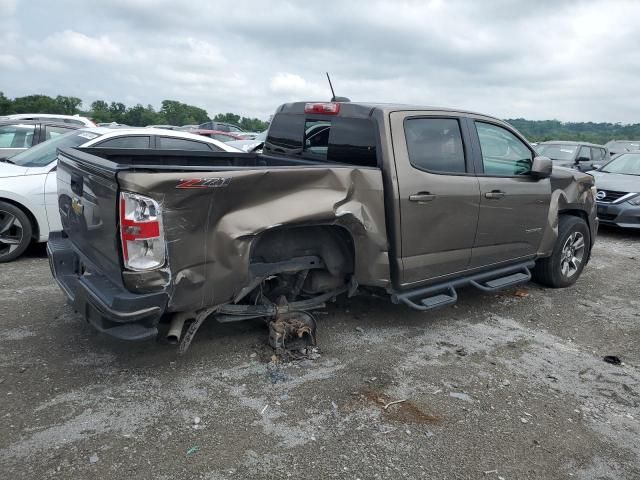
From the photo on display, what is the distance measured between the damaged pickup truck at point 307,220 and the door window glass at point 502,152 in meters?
0.02

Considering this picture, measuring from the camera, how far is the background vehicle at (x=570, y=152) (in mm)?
13148

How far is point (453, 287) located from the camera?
15.4ft

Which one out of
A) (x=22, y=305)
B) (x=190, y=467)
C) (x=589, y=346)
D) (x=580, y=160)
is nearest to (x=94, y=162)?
(x=190, y=467)

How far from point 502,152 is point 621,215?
17.3 feet

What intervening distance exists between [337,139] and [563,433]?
2747 millimetres

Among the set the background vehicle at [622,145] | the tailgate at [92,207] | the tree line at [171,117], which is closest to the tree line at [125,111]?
the tree line at [171,117]

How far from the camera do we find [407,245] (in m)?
4.19

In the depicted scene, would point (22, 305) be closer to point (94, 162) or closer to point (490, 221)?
point (94, 162)

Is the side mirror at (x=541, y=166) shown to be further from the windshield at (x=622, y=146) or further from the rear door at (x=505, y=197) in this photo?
the windshield at (x=622, y=146)

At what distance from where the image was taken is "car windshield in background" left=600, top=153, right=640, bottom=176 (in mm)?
10328

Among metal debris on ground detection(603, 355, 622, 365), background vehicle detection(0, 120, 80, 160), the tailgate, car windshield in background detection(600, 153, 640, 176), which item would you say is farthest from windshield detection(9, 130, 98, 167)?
car windshield in background detection(600, 153, 640, 176)

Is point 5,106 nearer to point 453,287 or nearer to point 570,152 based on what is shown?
point 570,152

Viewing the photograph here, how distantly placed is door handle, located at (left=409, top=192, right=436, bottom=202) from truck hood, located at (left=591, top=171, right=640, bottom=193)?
6759mm

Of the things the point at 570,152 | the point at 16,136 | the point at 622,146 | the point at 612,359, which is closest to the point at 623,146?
the point at 622,146
